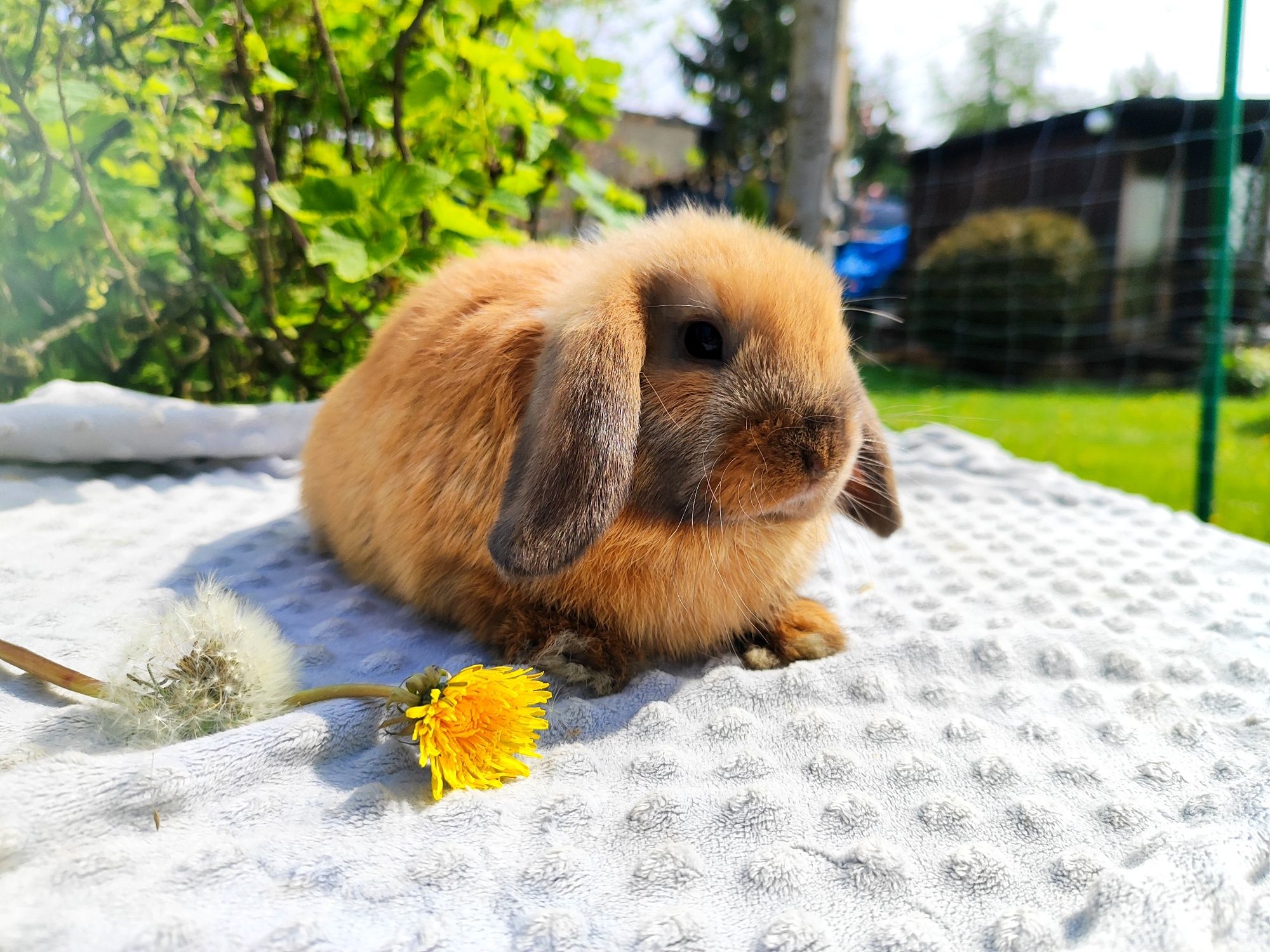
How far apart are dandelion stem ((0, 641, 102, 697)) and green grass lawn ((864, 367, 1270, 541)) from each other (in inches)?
71.9

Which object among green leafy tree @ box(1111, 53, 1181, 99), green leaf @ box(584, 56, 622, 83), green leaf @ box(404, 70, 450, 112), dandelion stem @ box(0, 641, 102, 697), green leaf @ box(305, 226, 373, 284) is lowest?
dandelion stem @ box(0, 641, 102, 697)

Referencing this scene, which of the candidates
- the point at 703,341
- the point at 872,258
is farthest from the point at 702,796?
the point at 872,258

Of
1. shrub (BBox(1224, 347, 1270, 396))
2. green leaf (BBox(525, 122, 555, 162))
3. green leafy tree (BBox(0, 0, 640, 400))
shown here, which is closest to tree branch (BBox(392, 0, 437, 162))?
green leafy tree (BBox(0, 0, 640, 400))

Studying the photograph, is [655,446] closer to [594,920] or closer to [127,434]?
[594,920]

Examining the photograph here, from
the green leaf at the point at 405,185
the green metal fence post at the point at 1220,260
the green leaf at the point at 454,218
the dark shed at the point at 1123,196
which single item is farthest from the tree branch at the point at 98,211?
the dark shed at the point at 1123,196

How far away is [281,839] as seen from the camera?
88 centimetres

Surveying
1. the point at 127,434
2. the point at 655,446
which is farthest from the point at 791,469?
the point at 127,434

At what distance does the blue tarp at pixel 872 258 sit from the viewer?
544 centimetres

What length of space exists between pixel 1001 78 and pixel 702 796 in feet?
32.7

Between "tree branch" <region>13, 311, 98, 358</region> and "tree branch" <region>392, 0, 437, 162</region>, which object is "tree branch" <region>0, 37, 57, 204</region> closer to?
"tree branch" <region>13, 311, 98, 358</region>

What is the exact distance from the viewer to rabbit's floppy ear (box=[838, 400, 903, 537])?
156 cm

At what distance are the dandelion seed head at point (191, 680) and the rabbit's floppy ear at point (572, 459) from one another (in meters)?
0.36

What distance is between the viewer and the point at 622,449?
43.4 inches

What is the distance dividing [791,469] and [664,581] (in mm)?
297
